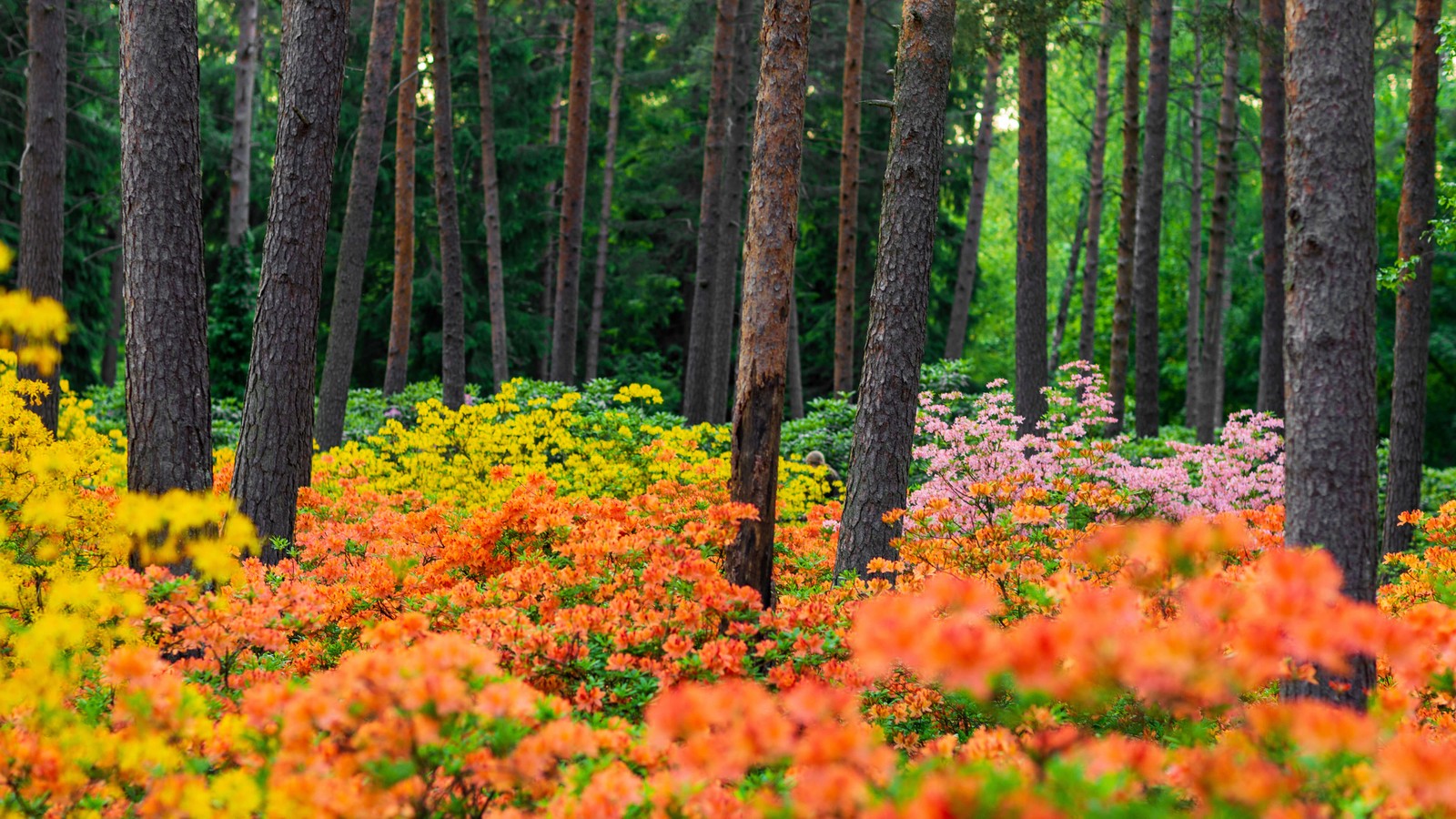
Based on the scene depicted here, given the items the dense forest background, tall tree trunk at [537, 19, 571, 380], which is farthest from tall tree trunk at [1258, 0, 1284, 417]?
tall tree trunk at [537, 19, 571, 380]

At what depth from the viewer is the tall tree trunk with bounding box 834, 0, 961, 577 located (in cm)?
623

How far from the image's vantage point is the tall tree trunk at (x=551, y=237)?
20.5 meters

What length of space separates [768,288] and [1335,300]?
257 centimetres

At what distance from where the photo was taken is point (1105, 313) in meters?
30.7

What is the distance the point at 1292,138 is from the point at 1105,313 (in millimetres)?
28500

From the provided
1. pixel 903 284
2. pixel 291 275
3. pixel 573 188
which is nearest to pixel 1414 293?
pixel 903 284

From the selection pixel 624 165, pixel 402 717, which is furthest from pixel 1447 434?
pixel 402 717

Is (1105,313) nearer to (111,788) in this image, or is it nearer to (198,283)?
(198,283)

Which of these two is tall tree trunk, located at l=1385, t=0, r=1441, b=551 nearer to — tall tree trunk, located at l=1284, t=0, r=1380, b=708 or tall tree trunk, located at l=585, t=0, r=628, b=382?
tall tree trunk, located at l=1284, t=0, r=1380, b=708

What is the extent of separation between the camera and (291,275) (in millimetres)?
5895

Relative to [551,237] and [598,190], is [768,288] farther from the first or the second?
[598,190]

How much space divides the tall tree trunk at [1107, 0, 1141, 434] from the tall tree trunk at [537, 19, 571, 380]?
35.4 ft

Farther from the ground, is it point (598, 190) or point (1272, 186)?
point (598, 190)

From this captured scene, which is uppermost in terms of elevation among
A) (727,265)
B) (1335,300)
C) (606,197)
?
(606,197)
